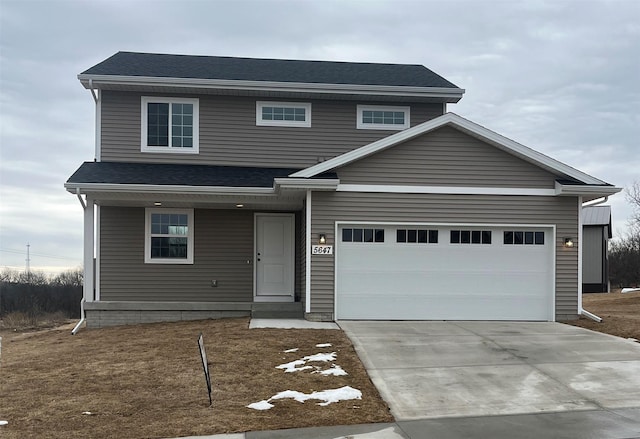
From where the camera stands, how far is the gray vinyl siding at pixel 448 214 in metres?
12.0

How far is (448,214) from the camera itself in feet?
40.4

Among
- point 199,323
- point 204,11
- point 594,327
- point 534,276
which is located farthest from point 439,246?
point 204,11

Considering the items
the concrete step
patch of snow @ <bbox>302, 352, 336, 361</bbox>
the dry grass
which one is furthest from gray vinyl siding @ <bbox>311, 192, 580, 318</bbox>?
the dry grass

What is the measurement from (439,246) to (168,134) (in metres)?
7.48

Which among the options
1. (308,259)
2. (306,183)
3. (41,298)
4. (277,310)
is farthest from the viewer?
(41,298)

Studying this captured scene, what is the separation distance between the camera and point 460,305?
40.5ft

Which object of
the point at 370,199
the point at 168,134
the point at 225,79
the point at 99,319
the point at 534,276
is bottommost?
the point at 99,319

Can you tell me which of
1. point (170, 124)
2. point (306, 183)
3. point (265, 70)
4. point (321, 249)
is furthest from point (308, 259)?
point (265, 70)

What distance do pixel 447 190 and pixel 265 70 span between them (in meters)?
6.69

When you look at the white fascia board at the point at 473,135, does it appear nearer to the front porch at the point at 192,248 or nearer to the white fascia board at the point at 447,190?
the white fascia board at the point at 447,190

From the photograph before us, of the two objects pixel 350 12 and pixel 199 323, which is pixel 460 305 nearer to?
pixel 199 323

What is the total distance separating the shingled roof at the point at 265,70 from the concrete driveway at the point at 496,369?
7054 millimetres

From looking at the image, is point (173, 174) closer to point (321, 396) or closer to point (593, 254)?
point (321, 396)

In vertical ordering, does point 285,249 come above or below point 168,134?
below
